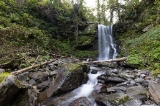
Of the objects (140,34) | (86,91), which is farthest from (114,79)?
(140,34)

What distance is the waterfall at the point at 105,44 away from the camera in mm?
14656

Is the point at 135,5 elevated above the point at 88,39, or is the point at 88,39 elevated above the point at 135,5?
the point at 135,5

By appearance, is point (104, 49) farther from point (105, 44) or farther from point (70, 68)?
point (70, 68)

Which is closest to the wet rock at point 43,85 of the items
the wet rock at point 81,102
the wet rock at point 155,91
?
the wet rock at point 81,102

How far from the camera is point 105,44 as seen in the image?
1631cm

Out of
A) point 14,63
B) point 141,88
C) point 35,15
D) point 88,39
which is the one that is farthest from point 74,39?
point 141,88

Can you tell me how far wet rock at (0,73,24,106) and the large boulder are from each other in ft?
5.54

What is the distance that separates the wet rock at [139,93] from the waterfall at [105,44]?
31.2 ft

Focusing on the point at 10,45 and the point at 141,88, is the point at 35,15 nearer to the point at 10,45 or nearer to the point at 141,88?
the point at 10,45

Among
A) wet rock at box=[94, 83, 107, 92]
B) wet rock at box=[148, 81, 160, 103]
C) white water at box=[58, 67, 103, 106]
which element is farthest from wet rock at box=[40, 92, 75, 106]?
wet rock at box=[148, 81, 160, 103]

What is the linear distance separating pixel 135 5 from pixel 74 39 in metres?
8.37

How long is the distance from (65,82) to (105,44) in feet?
38.3

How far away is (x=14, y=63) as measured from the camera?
623 centimetres

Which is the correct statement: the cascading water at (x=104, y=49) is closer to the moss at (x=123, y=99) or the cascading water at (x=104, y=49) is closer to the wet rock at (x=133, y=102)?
the moss at (x=123, y=99)
